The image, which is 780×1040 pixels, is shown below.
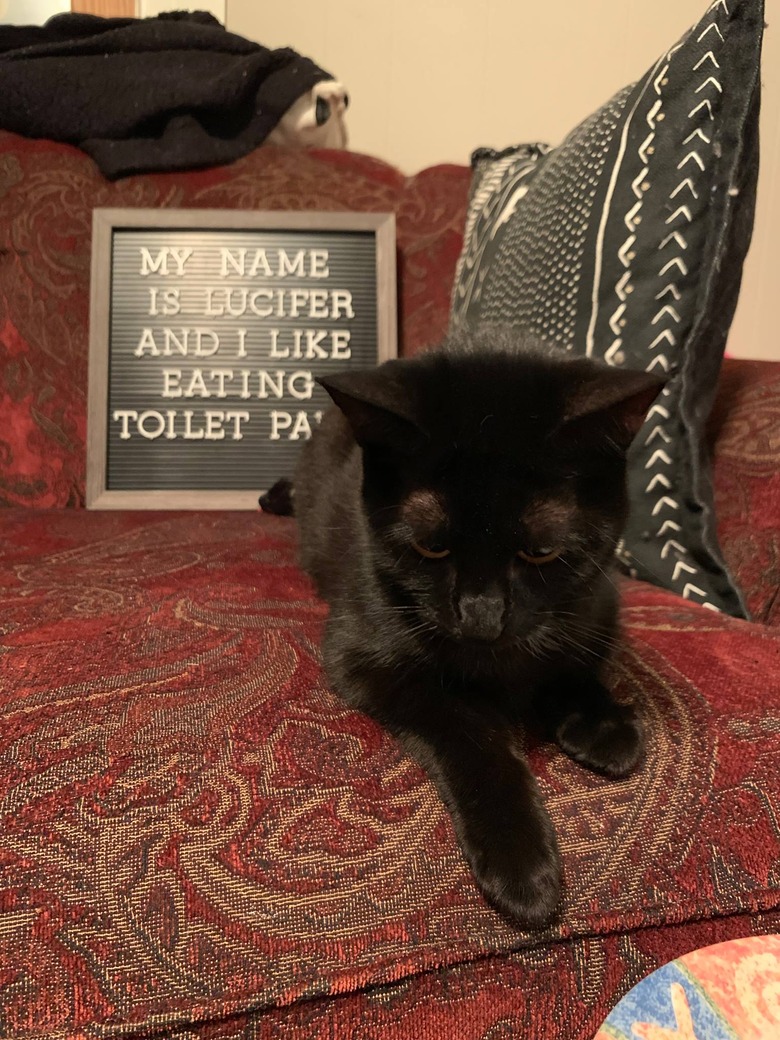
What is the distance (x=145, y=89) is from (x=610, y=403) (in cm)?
146

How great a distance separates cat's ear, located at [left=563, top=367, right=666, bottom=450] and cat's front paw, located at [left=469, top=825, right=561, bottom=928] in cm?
32

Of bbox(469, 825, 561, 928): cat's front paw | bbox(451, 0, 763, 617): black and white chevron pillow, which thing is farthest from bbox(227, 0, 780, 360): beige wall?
bbox(469, 825, 561, 928): cat's front paw

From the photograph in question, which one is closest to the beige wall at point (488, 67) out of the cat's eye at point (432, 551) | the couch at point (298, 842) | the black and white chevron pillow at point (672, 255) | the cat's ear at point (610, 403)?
the black and white chevron pillow at point (672, 255)

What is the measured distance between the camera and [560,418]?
56cm

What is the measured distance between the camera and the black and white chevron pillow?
0.82 m

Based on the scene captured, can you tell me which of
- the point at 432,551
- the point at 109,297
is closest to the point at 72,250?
the point at 109,297

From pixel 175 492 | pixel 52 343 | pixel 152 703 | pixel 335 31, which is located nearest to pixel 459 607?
pixel 152 703

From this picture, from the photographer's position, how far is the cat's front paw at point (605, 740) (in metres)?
0.56

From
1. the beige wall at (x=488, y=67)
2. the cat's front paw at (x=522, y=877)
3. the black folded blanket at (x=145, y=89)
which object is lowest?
the cat's front paw at (x=522, y=877)

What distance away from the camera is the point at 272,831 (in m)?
0.48

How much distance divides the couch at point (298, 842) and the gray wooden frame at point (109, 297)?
0.63 metres

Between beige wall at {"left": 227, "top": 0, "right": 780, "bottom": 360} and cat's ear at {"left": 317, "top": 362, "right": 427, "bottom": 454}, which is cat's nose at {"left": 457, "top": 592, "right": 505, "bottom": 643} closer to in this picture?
cat's ear at {"left": 317, "top": 362, "right": 427, "bottom": 454}

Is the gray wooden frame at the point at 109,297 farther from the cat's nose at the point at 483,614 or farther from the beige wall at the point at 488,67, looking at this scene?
the cat's nose at the point at 483,614

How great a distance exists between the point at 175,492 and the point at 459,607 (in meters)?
1.06
